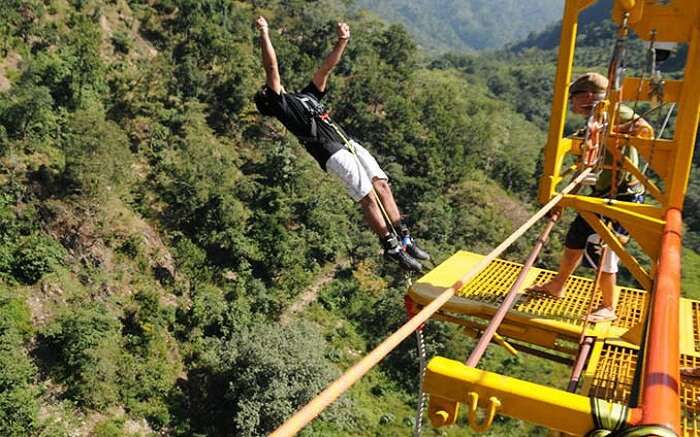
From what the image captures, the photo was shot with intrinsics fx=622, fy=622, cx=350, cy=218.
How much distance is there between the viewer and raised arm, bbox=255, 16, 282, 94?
11.7ft

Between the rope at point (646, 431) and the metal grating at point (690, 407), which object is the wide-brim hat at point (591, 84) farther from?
the rope at point (646, 431)

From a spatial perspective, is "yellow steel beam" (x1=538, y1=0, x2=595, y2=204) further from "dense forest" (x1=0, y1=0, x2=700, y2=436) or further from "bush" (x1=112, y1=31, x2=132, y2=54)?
"bush" (x1=112, y1=31, x2=132, y2=54)

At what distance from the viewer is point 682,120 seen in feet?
10.2

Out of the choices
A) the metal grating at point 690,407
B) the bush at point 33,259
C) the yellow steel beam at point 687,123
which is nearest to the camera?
the metal grating at point 690,407

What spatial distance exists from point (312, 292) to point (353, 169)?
2129 centimetres

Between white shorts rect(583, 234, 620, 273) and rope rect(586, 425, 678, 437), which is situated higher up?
white shorts rect(583, 234, 620, 273)

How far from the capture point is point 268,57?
3.63 m

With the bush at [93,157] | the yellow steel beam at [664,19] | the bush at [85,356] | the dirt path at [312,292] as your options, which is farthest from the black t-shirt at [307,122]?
the dirt path at [312,292]

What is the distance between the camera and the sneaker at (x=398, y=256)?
3912 mm

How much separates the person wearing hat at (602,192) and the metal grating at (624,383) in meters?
0.31

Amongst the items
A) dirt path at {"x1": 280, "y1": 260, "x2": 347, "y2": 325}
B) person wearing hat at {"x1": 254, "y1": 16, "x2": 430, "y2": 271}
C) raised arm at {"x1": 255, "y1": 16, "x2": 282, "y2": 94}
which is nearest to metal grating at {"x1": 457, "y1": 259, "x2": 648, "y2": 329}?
person wearing hat at {"x1": 254, "y1": 16, "x2": 430, "y2": 271}

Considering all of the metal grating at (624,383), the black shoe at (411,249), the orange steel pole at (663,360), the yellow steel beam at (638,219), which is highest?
the yellow steel beam at (638,219)

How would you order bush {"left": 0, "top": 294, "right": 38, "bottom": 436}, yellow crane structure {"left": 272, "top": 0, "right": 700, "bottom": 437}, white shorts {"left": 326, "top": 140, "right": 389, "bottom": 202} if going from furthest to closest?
bush {"left": 0, "top": 294, "right": 38, "bottom": 436} → white shorts {"left": 326, "top": 140, "right": 389, "bottom": 202} → yellow crane structure {"left": 272, "top": 0, "right": 700, "bottom": 437}

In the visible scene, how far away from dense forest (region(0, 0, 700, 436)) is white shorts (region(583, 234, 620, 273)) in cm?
1565
